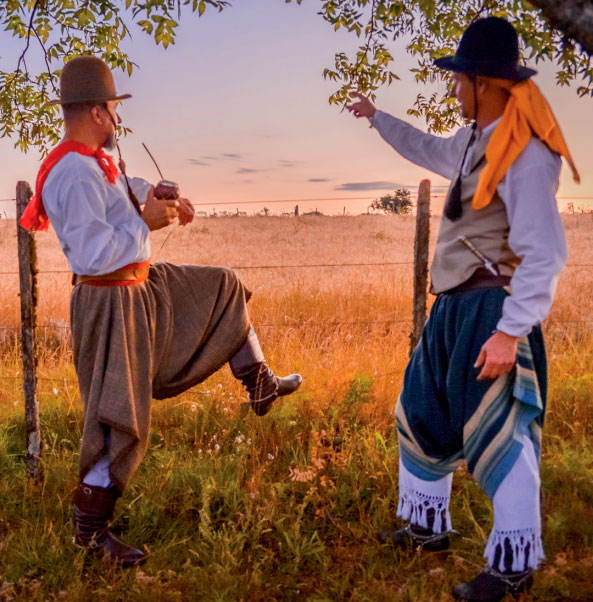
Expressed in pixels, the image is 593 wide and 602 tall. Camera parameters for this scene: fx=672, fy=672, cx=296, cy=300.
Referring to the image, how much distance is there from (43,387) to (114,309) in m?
2.43

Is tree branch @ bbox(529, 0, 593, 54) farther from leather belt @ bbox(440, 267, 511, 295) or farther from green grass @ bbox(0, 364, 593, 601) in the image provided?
green grass @ bbox(0, 364, 593, 601)

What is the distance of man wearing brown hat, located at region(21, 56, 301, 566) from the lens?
109 inches

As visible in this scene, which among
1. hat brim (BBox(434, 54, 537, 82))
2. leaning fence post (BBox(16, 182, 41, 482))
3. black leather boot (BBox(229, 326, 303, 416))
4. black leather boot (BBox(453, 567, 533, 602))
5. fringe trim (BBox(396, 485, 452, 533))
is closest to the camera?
hat brim (BBox(434, 54, 537, 82))

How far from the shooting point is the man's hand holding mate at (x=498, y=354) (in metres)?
2.38

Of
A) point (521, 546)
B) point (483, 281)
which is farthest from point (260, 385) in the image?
point (521, 546)

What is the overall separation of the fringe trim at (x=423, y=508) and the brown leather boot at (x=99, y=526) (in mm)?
1238

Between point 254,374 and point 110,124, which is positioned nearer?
point 110,124

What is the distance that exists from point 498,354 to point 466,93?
1.00 meters

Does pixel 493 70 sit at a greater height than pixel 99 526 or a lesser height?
greater

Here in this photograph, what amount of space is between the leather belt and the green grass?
4.12 ft

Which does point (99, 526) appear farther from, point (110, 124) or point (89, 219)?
point (110, 124)

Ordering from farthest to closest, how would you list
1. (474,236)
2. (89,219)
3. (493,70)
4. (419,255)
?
(419,255) < (89,219) < (474,236) < (493,70)

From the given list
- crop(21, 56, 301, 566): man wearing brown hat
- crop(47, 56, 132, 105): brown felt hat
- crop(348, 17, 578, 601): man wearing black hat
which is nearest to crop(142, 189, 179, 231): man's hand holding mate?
crop(21, 56, 301, 566): man wearing brown hat

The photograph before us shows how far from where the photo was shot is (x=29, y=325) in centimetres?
402
